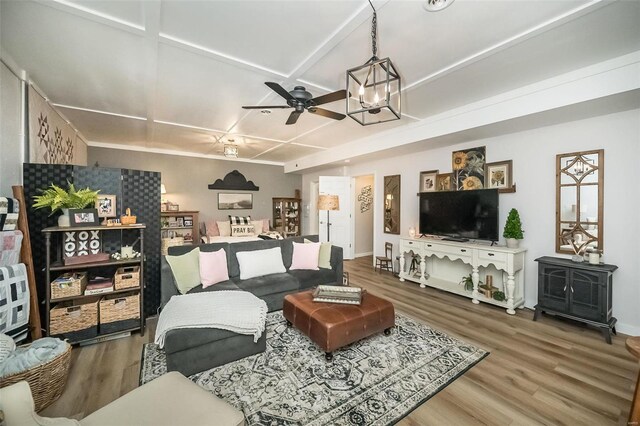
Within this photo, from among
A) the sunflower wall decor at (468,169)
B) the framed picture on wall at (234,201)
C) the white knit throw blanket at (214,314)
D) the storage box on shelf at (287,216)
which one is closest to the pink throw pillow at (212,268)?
the white knit throw blanket at (214,314)

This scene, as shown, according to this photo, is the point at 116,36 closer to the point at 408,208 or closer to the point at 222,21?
the point at 222,21

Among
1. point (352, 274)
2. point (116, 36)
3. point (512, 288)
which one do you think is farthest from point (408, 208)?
point (116, 36)

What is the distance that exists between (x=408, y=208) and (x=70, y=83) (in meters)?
5.32

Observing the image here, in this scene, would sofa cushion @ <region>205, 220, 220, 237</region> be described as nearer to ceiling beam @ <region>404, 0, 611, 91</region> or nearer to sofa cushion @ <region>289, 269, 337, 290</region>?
sofa cushion @ <region>289, 269, 337, 290</region>

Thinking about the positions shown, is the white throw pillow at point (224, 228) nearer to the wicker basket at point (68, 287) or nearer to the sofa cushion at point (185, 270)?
the sofa cushion at point (185, 270)

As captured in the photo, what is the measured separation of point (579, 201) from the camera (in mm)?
3166

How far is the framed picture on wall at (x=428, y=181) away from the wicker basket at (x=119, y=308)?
4684 mm

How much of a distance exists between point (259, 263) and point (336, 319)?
1.55 meters

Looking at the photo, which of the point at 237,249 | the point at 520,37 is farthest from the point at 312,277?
the point at 520,37

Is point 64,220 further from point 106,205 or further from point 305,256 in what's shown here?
point 305,256

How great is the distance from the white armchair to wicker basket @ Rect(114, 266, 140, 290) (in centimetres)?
183

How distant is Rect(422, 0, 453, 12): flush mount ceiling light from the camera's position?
1728 mm

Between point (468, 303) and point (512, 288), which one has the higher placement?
point (512, 288)

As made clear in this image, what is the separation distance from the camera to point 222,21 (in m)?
1.96
